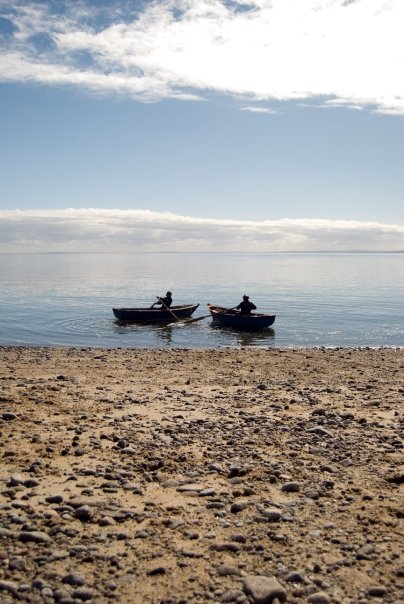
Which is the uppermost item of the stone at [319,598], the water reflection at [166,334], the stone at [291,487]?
the stone at [291,487]

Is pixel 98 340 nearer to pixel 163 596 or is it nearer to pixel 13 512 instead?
pixel 13 512

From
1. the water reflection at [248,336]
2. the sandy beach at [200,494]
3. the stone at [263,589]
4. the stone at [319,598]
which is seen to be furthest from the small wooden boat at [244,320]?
the stone at [319,598]

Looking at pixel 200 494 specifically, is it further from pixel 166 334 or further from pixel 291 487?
pixel 166 334

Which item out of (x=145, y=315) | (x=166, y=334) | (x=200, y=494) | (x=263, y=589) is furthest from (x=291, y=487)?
(x=145, y=315)

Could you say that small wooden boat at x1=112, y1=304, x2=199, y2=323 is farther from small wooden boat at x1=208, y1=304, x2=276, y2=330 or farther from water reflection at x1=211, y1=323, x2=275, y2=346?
small wooden boat at x1=208, y1=304, x2=276, y2=330

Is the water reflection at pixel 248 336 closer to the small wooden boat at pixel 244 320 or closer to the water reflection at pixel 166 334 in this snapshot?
the small wooden boat at pixel 244 320

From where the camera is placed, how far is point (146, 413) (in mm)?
13250

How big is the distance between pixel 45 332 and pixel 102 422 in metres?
25.3

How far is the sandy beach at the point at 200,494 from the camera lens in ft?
20.2

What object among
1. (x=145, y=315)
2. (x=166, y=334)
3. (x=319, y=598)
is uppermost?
(x=145, y=315)

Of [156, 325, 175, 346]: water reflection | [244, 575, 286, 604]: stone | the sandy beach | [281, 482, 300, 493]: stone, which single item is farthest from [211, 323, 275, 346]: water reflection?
[244, 575, 286, 604]: stone

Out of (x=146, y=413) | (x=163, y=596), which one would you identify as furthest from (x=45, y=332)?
(x=163, y=596)

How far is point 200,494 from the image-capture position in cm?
842

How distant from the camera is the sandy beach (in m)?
6.14
